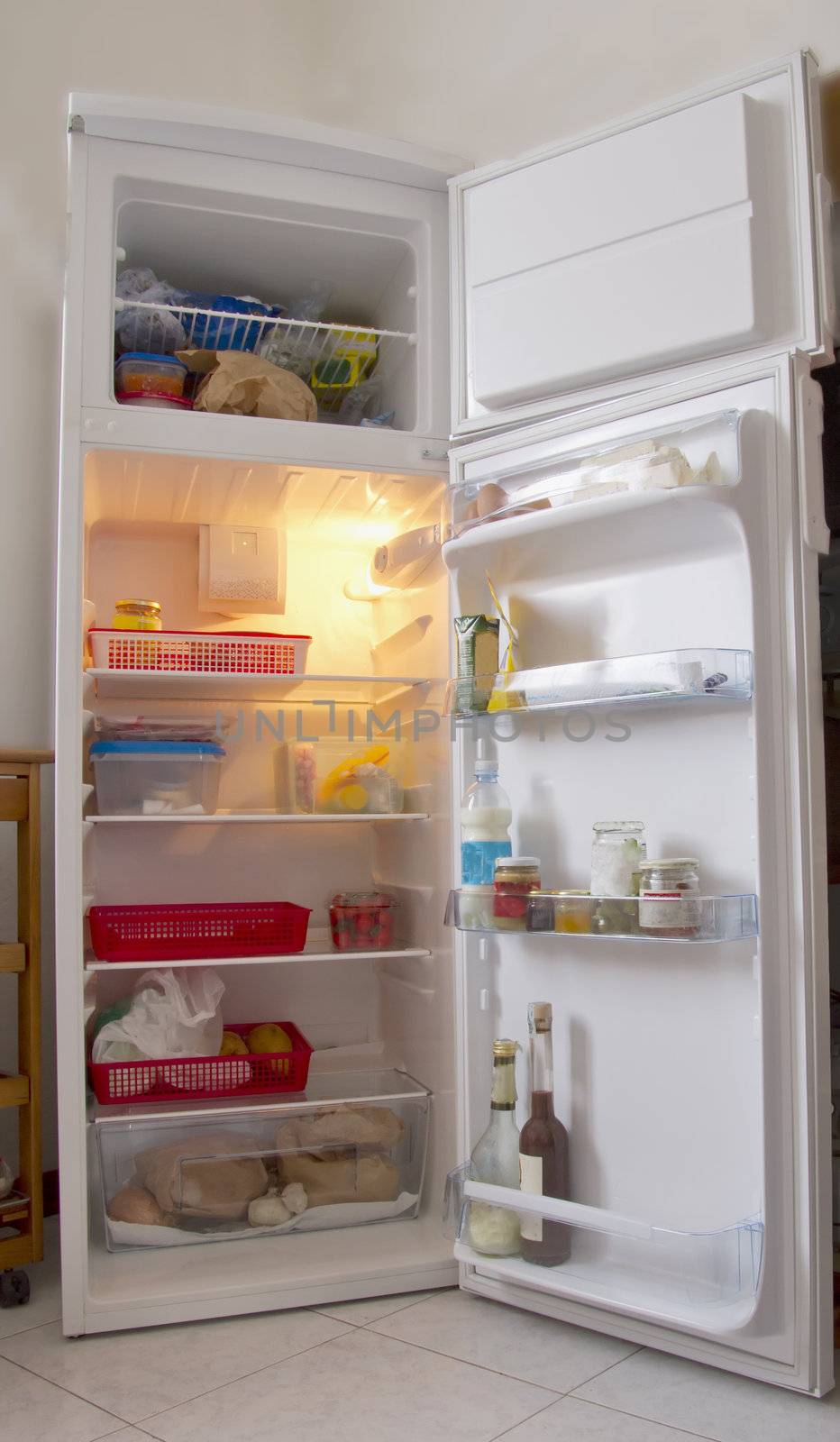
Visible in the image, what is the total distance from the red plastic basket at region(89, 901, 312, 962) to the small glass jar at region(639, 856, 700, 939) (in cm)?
72

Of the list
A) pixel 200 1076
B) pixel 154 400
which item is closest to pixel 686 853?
pixel 200 1076

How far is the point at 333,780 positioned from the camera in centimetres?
215

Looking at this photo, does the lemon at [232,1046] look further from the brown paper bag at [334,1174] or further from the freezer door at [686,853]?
the freezer door at [686,853]

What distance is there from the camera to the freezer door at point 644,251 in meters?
1.61

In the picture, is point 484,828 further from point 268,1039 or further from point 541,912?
point 268,1039

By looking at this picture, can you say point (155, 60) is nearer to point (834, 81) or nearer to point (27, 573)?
point (27, 573)

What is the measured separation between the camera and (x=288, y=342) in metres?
2.18

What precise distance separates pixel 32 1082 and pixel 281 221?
1578mm

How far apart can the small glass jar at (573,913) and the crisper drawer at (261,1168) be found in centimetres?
56

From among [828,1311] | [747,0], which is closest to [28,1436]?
[828,1311]

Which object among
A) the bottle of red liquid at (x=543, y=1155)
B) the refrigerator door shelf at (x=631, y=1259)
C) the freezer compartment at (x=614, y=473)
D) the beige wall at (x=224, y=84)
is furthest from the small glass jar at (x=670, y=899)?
the beige wall at (x=224, y=84)

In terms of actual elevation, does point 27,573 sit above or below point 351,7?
below

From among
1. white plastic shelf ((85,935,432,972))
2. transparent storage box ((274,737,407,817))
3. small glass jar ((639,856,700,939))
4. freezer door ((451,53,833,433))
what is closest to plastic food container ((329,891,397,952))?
white plastic shelf ((85,935,432,972))

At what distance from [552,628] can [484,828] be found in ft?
1.11
